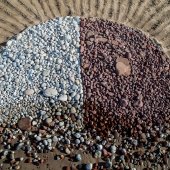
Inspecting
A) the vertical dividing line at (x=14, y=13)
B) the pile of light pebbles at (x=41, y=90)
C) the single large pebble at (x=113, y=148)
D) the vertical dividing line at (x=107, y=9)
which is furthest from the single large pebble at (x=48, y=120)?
the vertical dividing line at (x=107, y=9)

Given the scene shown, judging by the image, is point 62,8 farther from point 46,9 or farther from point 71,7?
point 46,9

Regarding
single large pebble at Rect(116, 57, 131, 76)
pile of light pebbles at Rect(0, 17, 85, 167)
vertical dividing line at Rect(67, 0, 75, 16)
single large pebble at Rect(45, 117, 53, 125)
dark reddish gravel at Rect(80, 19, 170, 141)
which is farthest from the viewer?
vertical dividing line at Rect(67, 0, 75, 16)

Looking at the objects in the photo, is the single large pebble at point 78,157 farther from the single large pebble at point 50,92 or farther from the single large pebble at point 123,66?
the single large pebble at point 123,66

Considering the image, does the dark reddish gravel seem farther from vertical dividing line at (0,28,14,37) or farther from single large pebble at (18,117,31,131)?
vertical dividing line at (0,28,14,37)

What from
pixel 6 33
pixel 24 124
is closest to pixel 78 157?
pixel 24 124

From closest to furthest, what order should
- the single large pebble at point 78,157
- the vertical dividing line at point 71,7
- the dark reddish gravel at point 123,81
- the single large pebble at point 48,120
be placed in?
1. the single large pebble at point 78,157
2. the single large pebble at point 48,120
3. the dark reddish gravel at point 123,81
4. the vertical dividing line at point 71,7

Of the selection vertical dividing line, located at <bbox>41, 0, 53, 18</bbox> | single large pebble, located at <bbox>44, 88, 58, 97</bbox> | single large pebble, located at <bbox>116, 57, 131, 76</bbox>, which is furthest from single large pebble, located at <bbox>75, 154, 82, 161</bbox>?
vertical dividing line, located at <bbox>41, 0, 53, 18</bbox>
